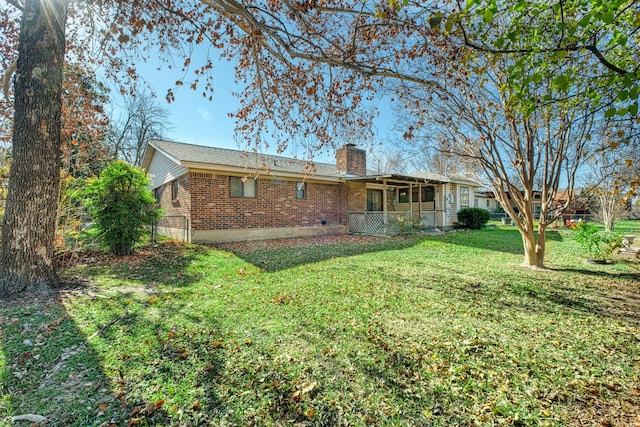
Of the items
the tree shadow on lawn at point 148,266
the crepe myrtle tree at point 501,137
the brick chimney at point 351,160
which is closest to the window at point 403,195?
the brick chimney at point 351,160

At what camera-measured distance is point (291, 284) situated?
543 cm

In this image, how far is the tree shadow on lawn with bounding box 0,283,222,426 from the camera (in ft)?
6.75

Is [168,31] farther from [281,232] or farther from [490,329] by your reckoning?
[281,232]

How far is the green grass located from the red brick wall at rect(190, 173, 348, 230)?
526cm

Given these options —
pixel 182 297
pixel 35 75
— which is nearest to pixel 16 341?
pixel 182 297

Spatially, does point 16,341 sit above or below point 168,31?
below

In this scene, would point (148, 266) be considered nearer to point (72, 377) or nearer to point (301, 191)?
point (72, 377)

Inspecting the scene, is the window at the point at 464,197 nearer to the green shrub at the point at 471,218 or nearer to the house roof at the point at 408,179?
the house roof at the point at 408,179

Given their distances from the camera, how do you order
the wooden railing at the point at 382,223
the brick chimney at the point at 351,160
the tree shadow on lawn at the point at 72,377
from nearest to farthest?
the tree shadow on lawn at the point at 72,377, the wooden railing at the point at 382,223, the brick chimney at the point at 351,160

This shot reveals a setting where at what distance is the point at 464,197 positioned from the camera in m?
20.2

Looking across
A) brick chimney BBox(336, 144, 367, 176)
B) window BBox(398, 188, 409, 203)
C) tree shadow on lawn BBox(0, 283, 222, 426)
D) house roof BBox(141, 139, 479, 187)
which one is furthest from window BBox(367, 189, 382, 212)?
tree shadow on lawn BBox(0, 283, 222, 426)

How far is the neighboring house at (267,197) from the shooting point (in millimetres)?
10773

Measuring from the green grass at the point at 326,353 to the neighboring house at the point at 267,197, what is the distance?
4746 millimetres

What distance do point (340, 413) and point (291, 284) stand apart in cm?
341
